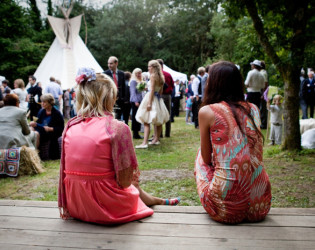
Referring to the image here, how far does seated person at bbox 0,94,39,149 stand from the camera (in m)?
5.45

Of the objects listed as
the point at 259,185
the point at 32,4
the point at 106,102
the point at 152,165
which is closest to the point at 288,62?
the point at 152,165

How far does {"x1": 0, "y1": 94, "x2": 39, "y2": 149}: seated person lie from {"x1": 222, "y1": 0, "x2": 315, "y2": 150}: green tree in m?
4.34

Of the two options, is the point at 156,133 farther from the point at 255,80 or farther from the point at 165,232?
the point at 165,232

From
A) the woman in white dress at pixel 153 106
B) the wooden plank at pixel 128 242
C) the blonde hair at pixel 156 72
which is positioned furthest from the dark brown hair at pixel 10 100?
the wooden plank at pixel 128 242

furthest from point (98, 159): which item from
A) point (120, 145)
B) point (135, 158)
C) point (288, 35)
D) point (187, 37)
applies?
point (187, 37)

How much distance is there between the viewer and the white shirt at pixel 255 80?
29.5 feet

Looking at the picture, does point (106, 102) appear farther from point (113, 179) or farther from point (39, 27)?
point (39, 27)

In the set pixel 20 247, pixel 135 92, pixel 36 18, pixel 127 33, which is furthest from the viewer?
pixel 127 33

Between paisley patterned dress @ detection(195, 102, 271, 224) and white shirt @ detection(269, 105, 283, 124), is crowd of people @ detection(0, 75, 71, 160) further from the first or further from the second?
white shirt @ detection(269, 105, 283, 124)

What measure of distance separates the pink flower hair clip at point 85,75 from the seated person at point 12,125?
364 cm

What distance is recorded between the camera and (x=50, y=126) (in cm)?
664

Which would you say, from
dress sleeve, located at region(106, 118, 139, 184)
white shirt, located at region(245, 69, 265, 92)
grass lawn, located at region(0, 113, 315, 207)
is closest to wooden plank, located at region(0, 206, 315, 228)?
dress sleeve, located at region(106, 118, 139, 184)

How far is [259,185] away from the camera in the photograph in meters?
2.37

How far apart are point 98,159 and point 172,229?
0.72 meters
